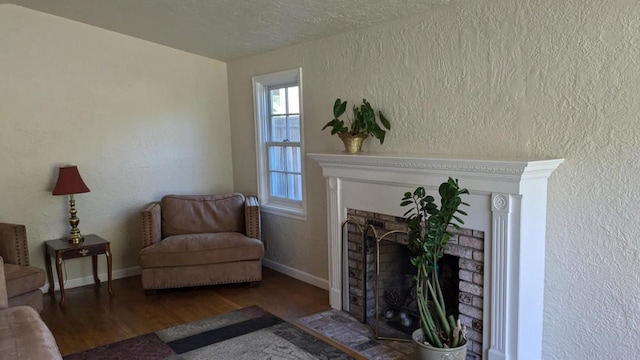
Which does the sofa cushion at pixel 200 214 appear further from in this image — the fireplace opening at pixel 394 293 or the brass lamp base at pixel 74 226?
the fireplace opening at pixel 394 293

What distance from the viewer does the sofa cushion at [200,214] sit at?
476cm

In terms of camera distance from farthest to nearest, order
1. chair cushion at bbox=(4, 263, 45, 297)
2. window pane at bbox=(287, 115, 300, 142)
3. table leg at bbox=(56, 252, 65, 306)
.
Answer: window pane at bbox=(287, 115, 300, 142) < table leg at bbox=(56, 252, 65, 306) < chair cushion at bbox=(4, 263, 45, 297)

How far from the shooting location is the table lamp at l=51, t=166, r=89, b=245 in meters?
4.25

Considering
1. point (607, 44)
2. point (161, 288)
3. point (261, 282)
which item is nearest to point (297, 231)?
point (261, 282)

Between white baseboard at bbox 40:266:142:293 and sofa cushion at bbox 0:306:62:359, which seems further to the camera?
white baseboard at bbox 40:266:142:293

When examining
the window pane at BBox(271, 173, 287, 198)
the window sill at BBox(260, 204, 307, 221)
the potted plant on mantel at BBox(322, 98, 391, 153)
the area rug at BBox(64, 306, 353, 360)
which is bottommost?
the area rug at BBox(64, 306, 353, 360)

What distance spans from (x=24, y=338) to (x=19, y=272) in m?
1.49

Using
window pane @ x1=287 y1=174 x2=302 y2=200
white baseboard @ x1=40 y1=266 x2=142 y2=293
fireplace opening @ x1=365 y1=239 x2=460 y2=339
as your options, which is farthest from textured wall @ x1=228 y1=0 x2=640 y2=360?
white baseboard @ x1=40 y1=266 x2=142 y2=293

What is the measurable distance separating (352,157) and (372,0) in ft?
3.42

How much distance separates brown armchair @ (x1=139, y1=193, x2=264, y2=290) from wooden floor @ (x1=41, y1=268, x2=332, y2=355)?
139mm

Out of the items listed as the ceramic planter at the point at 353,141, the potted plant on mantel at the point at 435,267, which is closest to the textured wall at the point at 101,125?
the ceramic planter at the point at 353,141

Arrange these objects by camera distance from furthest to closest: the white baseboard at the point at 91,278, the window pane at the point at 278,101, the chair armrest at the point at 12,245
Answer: the window pane at the point at 278,101 < the white baseboard at the point at 91,278 < the chair armrest at the point at 12,245

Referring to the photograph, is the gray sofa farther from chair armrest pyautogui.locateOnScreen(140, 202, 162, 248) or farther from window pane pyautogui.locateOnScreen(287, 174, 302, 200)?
window pane pyautogui.locateOnScreen(287, 174, 302, 200)

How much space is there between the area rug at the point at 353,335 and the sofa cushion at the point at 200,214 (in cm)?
153
